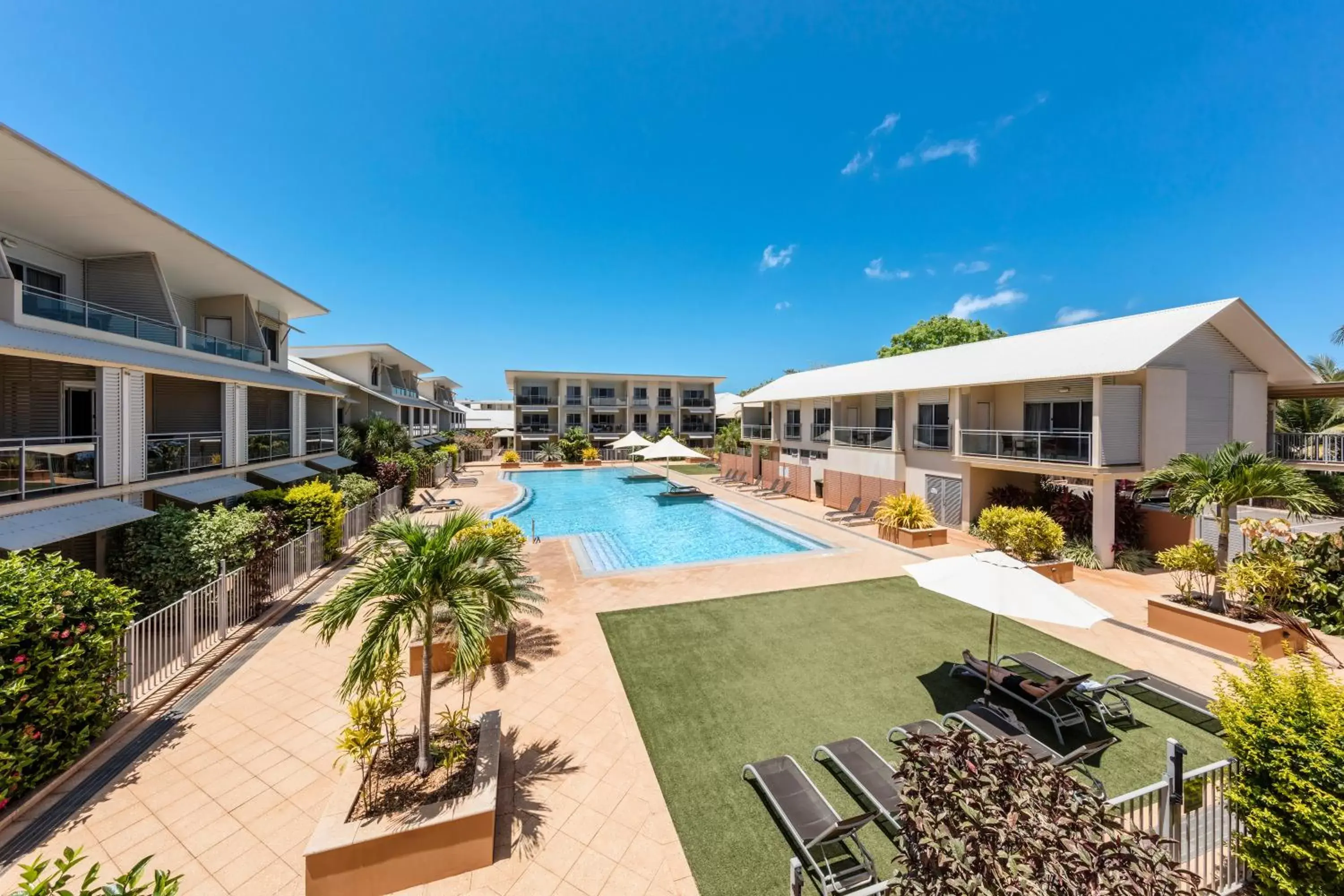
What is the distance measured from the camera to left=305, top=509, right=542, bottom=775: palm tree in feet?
14.4

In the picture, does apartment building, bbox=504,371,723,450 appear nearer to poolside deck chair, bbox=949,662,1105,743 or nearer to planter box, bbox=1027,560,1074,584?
planter box, bbox=1027,560,1074,584

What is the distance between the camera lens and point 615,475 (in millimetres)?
36188

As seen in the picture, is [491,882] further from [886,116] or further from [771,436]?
[886,116]

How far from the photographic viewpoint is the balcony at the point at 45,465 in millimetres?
8102

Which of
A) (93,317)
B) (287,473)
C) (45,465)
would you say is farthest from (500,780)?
(287,473)

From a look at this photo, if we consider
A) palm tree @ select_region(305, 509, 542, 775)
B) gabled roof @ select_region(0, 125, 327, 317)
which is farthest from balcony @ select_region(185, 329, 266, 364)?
palm tree @ select_region(305, 509, 542, 775)

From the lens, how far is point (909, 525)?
1622 centimetres

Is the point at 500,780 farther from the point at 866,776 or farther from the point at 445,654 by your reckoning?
the point at 866,776

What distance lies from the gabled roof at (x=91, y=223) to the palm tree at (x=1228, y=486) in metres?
22.3

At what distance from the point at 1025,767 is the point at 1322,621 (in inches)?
471

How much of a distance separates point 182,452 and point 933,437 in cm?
2425

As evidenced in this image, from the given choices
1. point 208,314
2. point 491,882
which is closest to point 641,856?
point 491,882

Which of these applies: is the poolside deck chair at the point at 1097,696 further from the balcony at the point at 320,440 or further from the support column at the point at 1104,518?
the balcony at the point at 320,440

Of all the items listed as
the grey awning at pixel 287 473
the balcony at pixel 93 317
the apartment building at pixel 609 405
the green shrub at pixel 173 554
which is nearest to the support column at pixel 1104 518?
the green shrub at pixel 173 554
